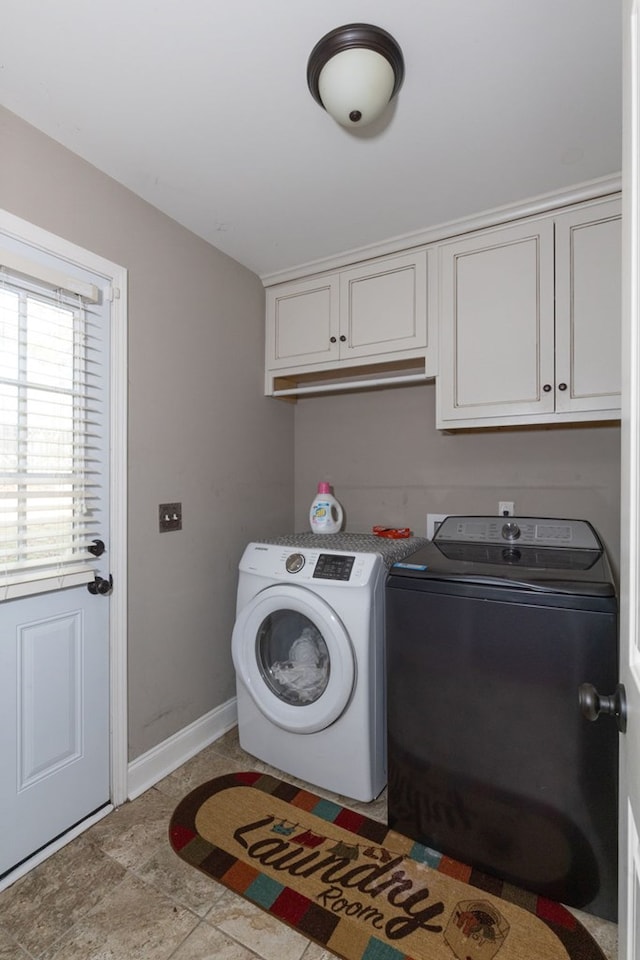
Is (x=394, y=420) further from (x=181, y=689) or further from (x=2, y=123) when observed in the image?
(x=2, y=123)

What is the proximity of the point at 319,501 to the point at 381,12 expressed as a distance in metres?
1.83

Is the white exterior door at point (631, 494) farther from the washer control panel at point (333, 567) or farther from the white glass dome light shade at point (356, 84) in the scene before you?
the washer control panel at point (333, 567)

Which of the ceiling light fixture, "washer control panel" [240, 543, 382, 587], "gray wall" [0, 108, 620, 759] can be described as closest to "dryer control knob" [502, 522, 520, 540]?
"gray wall" [0, 108, 620, 759]

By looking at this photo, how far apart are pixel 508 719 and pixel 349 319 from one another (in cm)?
181

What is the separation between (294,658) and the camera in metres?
2.02

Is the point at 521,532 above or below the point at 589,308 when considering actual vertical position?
below

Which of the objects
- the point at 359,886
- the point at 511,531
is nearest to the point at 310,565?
the point at 511,531

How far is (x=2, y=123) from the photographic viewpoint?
139cm

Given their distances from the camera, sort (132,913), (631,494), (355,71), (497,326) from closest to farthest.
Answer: (631,494), (355,71), (132,913), (497,326)

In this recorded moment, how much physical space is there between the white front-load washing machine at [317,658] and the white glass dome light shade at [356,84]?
141 cm

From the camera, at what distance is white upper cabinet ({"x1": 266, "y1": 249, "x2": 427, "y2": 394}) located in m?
2.12

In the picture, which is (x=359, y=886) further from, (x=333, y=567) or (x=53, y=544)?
(x=53, y=544)

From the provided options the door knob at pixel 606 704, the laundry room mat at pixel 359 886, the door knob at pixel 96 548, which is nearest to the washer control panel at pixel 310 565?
the door knob at pixel 96 548

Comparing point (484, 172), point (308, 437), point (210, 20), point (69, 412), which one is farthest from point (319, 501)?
point (210, 20)
